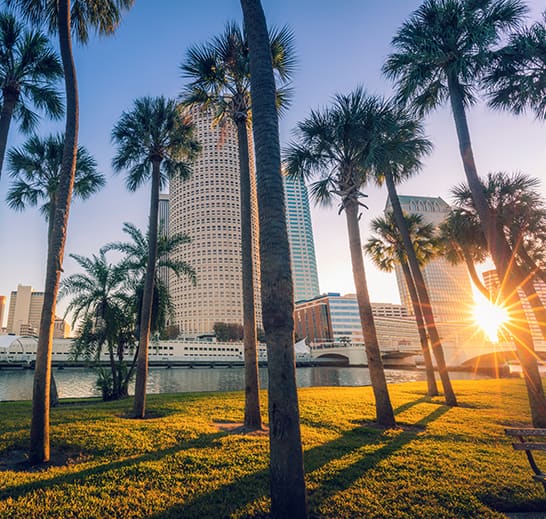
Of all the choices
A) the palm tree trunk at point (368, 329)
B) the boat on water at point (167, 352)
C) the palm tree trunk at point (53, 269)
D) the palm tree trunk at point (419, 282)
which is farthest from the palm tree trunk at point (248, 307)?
the boat on water at point (167, 352)

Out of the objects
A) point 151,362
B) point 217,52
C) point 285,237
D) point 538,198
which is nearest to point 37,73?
point 217,52

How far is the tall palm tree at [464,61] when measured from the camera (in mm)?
9703

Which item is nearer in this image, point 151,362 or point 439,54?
point 439,54

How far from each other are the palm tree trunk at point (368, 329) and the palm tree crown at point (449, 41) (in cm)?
584

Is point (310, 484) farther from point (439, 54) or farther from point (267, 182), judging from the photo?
point (439, 54)

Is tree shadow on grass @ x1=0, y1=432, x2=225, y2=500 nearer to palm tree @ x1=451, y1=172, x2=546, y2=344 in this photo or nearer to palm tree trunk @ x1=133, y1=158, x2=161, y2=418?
palm tree trunk @ x1=133, y1=158, x2=161, y2=418

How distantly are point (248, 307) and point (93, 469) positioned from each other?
17.3 ft

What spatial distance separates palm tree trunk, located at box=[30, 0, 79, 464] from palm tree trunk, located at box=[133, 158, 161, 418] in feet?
14.1

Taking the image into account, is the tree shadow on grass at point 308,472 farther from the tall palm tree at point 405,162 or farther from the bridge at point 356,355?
the bridge at point 356,355

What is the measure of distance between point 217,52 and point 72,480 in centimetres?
1208

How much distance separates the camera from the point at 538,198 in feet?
61.4

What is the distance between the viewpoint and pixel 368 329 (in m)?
9.67

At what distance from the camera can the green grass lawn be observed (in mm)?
3998

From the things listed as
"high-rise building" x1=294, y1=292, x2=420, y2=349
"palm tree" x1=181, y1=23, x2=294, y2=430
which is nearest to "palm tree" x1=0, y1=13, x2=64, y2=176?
"palm tree" x1=181, y1=23, x2=294, y2=430
